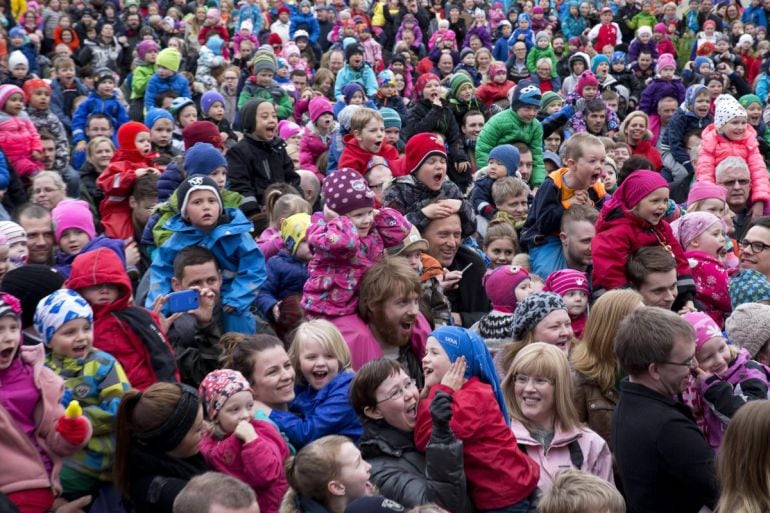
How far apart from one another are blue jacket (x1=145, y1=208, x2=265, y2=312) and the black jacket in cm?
274

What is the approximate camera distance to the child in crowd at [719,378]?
4.63 meters

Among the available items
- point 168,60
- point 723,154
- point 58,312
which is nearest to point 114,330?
point 58,312

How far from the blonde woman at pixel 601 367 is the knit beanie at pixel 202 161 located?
3.52m

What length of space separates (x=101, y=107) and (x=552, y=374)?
10.2 metres

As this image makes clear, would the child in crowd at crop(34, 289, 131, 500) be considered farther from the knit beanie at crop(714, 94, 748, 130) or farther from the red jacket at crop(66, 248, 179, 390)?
the knit beanie at crop(714, 94, 748, 130)

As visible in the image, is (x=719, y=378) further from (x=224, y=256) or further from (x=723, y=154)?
(x=723, y=154)

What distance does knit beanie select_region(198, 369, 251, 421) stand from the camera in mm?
4750

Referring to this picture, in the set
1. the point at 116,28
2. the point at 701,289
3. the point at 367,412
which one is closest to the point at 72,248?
the point at 367,412

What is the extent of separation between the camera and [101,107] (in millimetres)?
13648

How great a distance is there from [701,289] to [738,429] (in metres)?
3.26

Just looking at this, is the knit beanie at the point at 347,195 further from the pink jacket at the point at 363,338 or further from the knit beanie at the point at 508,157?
the knit beanie at the point at 508,157

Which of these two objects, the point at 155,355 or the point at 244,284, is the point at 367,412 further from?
the point at 244,284

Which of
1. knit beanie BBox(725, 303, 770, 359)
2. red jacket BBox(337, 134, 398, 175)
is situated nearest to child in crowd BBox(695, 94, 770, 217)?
red jacket BBox(337, 134, 398, 175)

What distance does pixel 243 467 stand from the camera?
4570mm
